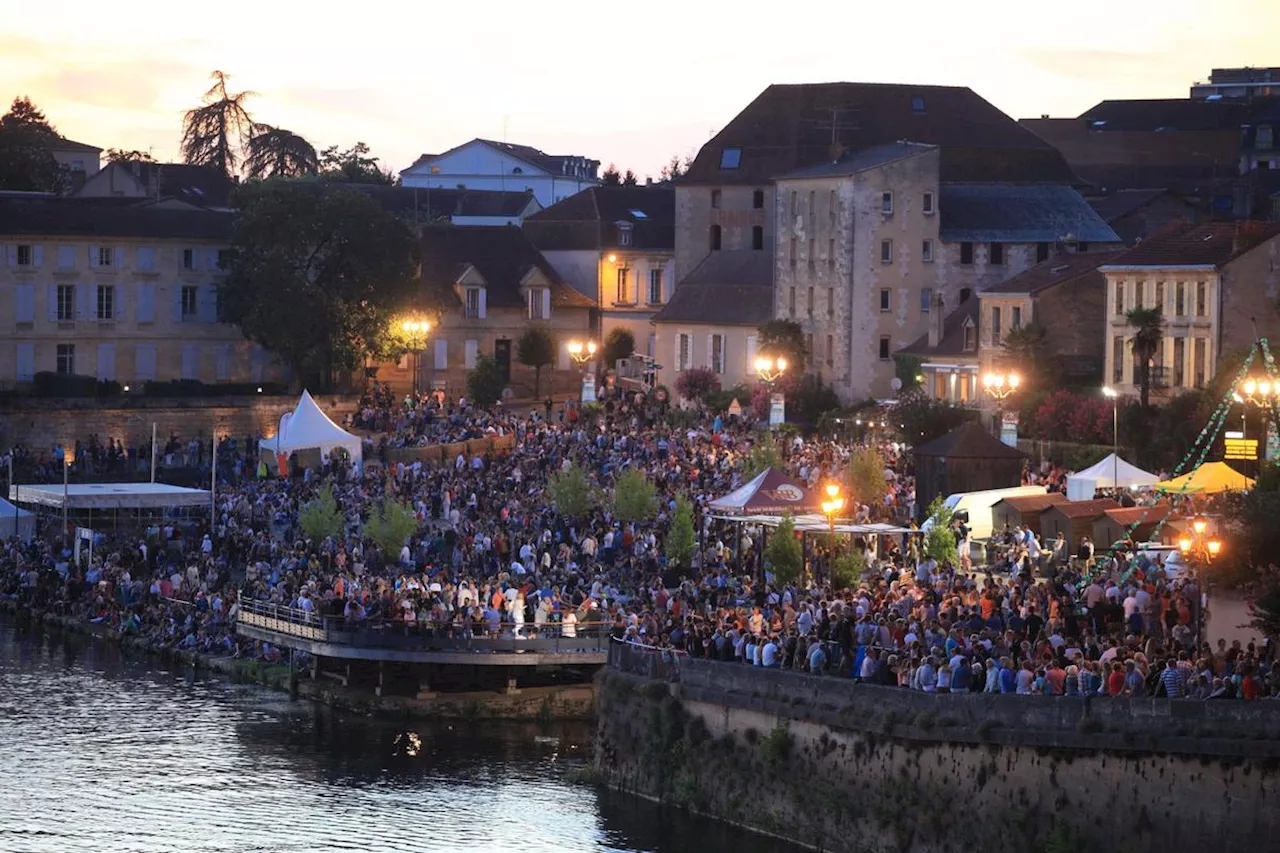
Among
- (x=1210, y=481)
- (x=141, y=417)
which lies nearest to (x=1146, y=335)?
(x=1210, y=481)

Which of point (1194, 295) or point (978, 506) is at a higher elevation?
point (1194, 295)

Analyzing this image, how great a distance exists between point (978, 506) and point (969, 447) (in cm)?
396

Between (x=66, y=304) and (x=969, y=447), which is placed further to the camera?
(x=66, y=304)

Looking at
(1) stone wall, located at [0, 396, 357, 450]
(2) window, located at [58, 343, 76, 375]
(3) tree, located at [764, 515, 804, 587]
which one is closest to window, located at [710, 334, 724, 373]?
(1) stone wall, located at [0, 396, 357, 450]

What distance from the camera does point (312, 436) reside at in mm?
67188

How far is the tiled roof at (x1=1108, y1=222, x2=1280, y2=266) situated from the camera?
61.8 m

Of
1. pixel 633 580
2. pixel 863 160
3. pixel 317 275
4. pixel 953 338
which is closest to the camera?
pixel 633 580

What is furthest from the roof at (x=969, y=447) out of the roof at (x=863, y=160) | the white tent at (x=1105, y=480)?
the roof at (x=863, y=160)

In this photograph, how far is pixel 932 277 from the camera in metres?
82.9

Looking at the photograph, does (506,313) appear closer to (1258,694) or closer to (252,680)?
(252,680)

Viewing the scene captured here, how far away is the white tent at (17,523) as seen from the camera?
63.0 metres

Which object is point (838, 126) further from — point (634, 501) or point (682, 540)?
point (682, 540)

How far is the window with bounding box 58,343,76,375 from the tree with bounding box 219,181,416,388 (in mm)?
5936

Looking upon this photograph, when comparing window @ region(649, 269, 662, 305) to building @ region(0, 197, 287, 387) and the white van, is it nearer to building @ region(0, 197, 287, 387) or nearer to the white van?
building @ region(0, 197, 287, 387)
